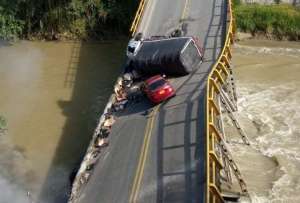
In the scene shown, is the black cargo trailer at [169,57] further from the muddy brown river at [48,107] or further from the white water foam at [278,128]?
the muddy brown river at [48,107]

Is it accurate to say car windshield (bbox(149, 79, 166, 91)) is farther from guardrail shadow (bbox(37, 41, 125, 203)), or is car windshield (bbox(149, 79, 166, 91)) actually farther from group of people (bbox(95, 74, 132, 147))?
guardrail shadow (bbox(37, 41, 125, 203))

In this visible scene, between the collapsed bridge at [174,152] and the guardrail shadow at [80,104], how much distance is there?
3.36 metres

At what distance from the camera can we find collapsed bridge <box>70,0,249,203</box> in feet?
68.5

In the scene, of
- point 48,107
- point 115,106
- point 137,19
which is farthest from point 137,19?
point 115,106

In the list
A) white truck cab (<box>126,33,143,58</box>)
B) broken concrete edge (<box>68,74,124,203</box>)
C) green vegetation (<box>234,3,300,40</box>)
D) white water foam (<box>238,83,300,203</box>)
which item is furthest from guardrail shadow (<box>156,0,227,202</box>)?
green vegetation (<box>234,3,300,40</box>)

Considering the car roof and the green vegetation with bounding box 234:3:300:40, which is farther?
the green vegetation with bounding box 234:3:300:40

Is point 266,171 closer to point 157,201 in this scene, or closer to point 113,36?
point 157,201

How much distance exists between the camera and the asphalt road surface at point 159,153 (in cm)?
2109

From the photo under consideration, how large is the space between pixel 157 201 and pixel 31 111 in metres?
15.0

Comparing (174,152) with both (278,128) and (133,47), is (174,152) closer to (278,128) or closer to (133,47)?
(278,128)

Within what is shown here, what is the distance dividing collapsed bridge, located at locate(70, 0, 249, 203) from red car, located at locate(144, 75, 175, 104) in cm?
37

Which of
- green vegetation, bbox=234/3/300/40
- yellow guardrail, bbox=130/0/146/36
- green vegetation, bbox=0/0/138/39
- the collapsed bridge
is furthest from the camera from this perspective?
green vegetation, bbox=0/0/138/39

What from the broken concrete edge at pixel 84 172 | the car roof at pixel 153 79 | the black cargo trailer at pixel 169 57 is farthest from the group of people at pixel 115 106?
the car roof at pixel 153 79

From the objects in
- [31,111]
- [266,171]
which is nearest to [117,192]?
[266,171]
